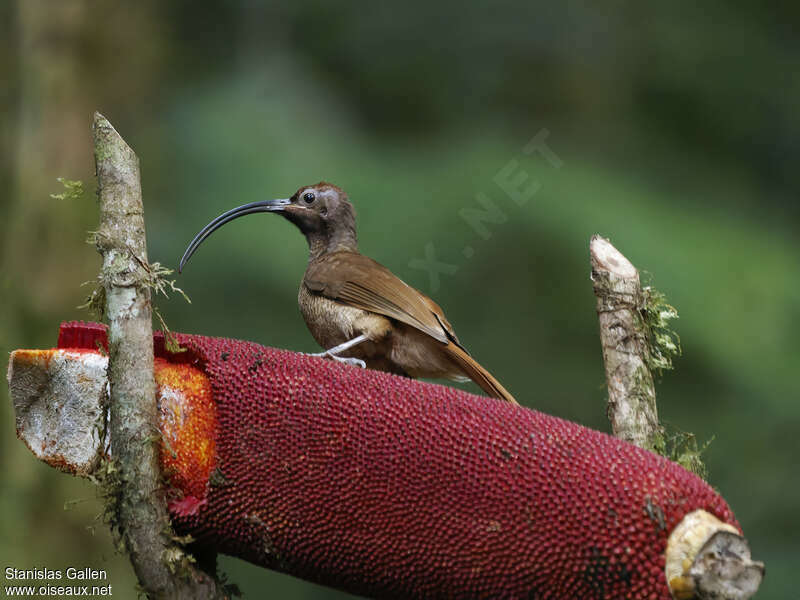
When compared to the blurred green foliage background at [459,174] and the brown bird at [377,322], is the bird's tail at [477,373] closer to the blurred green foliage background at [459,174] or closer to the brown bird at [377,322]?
the brown bird at [377,322]

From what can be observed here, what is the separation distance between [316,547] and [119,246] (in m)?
0.60

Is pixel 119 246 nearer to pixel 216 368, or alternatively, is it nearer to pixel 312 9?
pixel 216 368

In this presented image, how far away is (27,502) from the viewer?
159 inches

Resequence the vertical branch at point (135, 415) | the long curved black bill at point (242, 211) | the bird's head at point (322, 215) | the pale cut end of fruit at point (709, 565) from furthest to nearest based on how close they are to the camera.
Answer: the bird's head at point (322, 215), the long curved black bill at point (242, 211), the vertical branch at point (135, 415), the pale cut end of fruit at point (709, 565)

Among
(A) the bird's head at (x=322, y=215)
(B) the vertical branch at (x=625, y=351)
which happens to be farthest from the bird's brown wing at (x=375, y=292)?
(B) the vertical branch at (x=625, y=351)

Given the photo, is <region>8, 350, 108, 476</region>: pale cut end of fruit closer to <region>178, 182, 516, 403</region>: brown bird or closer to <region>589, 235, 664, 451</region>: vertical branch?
<region>178, 182, 516, 403</region>: brown bird

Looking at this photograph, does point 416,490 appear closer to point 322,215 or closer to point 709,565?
point 709,565

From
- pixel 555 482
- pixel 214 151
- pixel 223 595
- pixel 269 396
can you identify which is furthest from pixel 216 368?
pixel 214 151

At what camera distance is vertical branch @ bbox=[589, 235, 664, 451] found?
2062mm

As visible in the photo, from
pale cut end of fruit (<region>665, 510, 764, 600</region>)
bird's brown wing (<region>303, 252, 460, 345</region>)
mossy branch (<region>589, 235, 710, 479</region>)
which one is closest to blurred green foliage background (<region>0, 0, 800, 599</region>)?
bird's brown wing (<region>303, 252, 460, 345</region>)

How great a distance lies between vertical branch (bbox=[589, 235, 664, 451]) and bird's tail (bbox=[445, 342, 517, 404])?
34 cm

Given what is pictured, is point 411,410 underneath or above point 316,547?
above

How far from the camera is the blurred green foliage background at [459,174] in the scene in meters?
4.37

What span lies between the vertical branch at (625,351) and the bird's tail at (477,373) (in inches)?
13.3
